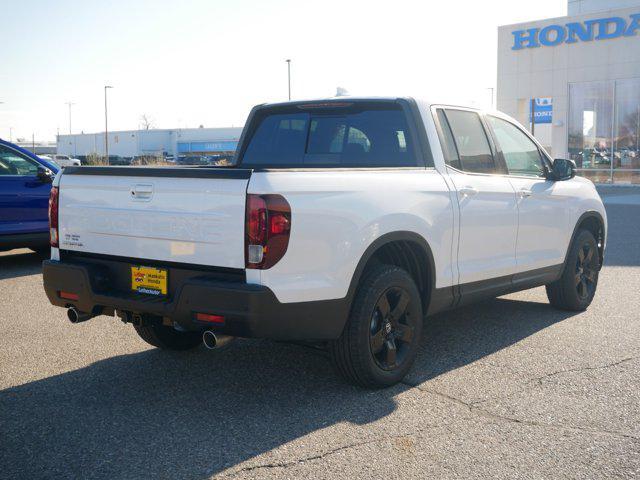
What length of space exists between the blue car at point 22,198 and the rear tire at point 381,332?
22.2 feet

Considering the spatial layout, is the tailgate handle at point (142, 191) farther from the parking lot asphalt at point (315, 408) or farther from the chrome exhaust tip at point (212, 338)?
the parking lot asphalt at point (315, 408)

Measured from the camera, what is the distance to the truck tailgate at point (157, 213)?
13.7 feet

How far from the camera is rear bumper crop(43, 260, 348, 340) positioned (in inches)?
162

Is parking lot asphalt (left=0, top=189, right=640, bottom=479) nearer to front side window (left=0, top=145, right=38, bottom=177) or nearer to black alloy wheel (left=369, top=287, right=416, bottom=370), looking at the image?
black alloy wheel (left=369, top=287, right=416, bottom=370)

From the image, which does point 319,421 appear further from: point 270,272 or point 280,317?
point 270,272

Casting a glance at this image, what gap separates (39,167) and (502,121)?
6692mm

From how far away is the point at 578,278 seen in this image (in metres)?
7.26

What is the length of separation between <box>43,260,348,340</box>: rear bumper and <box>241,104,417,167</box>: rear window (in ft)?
5.03

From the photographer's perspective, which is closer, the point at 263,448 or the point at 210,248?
the point at 263,448

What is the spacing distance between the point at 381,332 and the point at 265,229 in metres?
1.23

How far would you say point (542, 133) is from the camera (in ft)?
118

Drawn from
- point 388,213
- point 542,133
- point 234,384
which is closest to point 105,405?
point 234,384

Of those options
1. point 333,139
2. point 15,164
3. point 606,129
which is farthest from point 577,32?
point 333,139

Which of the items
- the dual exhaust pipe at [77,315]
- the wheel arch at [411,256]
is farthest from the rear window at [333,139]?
the dual exhaust pipe at [77,315]
